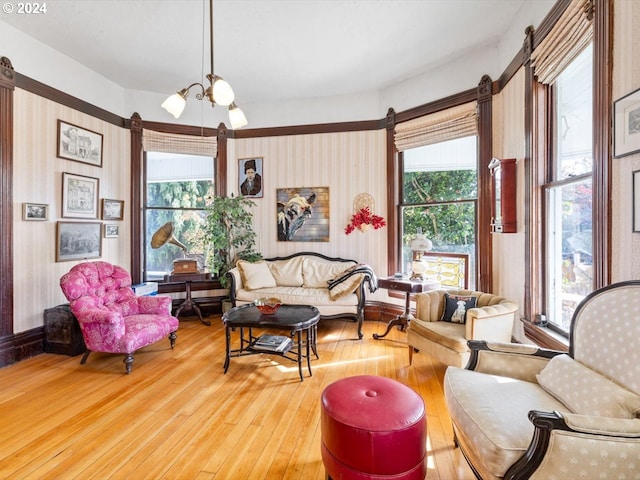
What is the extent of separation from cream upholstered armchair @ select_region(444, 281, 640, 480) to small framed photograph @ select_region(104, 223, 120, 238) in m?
4.56

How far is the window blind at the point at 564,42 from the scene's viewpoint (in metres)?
1.99

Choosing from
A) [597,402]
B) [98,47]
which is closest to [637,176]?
[597,402]

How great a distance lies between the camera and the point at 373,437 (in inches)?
56.6

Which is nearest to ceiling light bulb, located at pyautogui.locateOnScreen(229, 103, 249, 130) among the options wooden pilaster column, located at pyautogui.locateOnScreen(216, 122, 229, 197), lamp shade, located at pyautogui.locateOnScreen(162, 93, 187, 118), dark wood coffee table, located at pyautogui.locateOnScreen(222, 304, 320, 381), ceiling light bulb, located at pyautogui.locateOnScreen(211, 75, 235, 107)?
ceiling light bulb, located at pyautogui.locateOnScreen(211, 75, 235, 107)

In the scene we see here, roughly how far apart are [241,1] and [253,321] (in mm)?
2969

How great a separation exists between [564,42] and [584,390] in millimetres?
2291

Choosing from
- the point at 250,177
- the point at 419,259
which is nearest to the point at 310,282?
the point at 419,259

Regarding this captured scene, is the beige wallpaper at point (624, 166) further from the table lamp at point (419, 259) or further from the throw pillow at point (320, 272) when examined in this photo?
the throw pillow at point (320, 272)

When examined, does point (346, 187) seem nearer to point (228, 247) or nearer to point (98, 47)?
point (228, 247)

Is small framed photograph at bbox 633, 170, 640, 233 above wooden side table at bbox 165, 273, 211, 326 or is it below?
above

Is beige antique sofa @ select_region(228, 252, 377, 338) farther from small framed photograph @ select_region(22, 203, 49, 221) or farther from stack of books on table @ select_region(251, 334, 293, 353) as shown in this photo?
small framed photograph @ select_region(22, 203, 49, 221)

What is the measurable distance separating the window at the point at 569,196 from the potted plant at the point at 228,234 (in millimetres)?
3763

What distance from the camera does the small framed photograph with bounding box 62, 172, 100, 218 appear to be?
12.3 ft

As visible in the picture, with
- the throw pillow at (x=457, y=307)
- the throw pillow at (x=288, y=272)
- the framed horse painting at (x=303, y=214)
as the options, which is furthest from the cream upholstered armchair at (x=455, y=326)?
the framed horse painting at (x=303, y=214)
